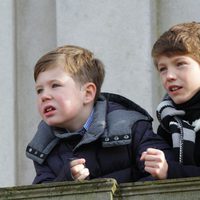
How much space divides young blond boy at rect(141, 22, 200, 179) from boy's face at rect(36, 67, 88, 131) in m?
0.36

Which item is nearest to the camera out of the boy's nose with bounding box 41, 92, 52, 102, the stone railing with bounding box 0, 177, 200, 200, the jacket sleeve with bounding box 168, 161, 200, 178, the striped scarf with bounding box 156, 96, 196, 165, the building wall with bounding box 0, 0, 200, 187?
the stone railing with bounding box 0, 177, 200, 200

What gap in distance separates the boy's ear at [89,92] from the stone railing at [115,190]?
3.19 feet

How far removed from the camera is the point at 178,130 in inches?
223

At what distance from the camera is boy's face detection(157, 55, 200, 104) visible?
18.8 feet

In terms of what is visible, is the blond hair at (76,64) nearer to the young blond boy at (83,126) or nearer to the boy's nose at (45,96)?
the young blond boy at (83,126)

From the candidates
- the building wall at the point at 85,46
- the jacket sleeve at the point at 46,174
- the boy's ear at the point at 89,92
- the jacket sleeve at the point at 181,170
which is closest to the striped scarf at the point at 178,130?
the jacket sleeve at the point at 181,170

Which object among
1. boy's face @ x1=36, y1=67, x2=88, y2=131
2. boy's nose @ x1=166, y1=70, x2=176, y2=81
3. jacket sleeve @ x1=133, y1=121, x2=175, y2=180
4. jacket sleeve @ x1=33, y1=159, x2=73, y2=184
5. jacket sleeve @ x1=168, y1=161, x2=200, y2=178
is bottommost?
jacket sleeve @ x1=33, y1=159, x2=73, y2=184

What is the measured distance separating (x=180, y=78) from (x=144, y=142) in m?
0.31

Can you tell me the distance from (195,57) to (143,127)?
0.38 metres

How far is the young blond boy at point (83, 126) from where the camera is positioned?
18.7 ft

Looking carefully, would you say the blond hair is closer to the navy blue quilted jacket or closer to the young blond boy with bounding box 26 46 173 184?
the young blond boy with bounding box 26 46 173 184

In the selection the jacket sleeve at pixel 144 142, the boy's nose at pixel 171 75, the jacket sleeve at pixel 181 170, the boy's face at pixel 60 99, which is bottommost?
the jacket sleeve at pixel 181 170

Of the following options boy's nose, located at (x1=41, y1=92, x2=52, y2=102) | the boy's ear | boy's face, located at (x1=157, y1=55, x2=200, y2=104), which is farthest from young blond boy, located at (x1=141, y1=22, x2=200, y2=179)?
boy's nose, located at (x1=41, y1=92, x2=52, y2=102)

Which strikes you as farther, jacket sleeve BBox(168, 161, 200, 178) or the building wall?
the building wall
